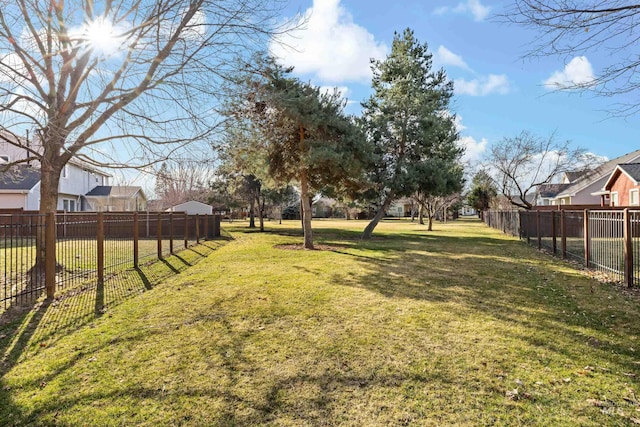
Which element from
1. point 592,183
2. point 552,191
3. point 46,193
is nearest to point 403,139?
point 46,193

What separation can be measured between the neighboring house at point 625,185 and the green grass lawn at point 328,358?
1922 centimetres

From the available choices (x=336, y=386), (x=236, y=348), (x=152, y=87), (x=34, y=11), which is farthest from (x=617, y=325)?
(x=34, y=11)

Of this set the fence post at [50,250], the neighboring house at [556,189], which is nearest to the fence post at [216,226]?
the fence post at [50,250]

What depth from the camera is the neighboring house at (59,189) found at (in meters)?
22.1

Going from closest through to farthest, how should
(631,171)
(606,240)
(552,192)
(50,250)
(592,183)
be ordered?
(50,250), (606,240), (631,171), (592,183), (552,192)

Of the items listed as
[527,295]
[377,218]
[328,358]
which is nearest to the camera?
[328,358]

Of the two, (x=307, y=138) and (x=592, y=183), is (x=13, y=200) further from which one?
(x=592, y=183)

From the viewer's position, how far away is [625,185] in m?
22.5

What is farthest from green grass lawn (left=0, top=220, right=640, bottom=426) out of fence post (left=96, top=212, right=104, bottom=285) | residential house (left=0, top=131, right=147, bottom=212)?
residential house (left=0, top=131, right=147, bottom=212)

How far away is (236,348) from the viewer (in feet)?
13.3

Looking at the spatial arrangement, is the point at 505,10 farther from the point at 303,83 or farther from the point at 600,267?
the point at 303,83

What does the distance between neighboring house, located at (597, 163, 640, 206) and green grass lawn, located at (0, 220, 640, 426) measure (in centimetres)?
1922

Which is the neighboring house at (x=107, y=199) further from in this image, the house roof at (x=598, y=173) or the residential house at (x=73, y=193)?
the house roof at (x=598, y=173)

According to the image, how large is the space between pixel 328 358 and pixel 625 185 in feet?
88.2
